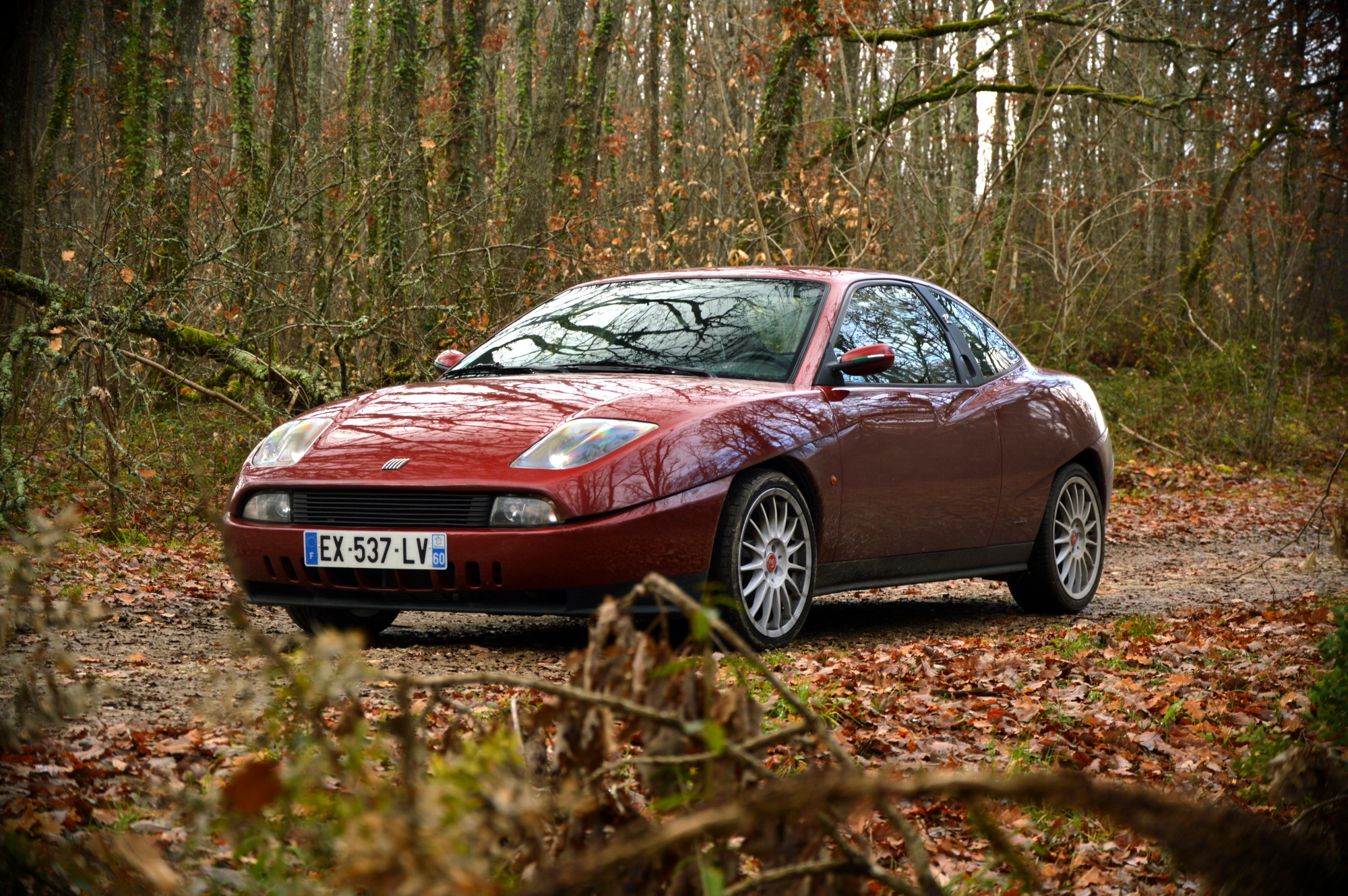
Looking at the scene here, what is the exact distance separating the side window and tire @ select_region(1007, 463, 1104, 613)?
46.5 inches

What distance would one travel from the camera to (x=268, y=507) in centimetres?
497

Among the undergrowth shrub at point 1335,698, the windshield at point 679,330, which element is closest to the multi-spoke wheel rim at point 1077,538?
the windshield at point 679,330

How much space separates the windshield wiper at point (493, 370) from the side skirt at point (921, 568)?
5.14ft

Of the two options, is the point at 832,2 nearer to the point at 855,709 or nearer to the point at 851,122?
the point at 851,122

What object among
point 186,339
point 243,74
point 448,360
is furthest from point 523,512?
point 243,74

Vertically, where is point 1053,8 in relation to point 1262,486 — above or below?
above

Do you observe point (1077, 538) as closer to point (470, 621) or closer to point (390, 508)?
point (470, 621)

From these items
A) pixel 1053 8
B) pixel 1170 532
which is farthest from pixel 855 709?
pixel 1053 8

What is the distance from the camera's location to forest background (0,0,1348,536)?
336 inches

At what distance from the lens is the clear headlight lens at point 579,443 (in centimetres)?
466

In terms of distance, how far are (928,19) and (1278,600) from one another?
1202 centimetres

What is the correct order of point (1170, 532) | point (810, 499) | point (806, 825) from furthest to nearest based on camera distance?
1. point (1170, 532)
2. point (810, 499)
3. point (806, 825)

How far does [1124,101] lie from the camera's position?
1691cm

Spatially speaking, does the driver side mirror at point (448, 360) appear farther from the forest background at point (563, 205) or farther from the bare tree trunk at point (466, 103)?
the bare tree trunk at point (466, 103)
